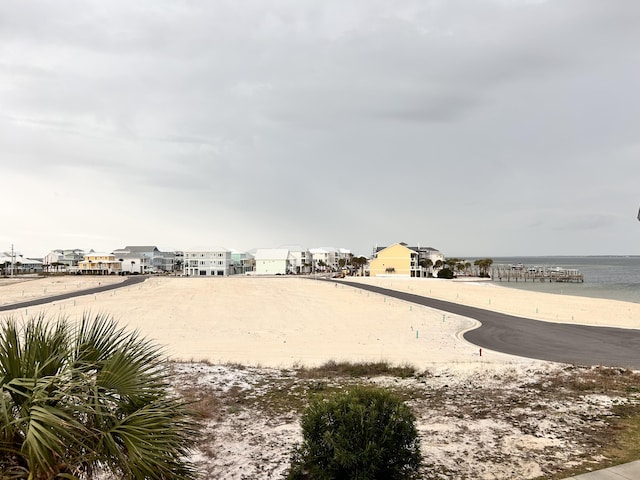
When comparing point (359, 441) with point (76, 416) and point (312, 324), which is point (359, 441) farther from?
point (312, 324)

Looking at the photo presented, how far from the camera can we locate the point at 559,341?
25219 millimetres

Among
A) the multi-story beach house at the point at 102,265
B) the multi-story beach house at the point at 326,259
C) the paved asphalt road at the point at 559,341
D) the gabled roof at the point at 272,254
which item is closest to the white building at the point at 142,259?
the multi-story beach house at the point at 102,265

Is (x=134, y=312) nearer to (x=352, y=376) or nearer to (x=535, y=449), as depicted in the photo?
(x=352, y=376)

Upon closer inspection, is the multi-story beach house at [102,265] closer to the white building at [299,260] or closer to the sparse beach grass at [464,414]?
the white building at [299,260]

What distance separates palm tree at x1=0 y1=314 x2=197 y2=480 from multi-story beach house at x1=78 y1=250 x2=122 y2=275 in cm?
15858

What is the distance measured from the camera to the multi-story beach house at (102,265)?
147m

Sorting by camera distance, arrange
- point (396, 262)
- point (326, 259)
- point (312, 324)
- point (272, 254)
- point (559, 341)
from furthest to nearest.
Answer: point (326, 259) < point (272, 254) < point (396, 262) < point (312, 324) < point (559, 341)

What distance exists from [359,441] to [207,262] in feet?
439

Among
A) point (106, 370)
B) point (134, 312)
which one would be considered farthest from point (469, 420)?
point (134, 312)

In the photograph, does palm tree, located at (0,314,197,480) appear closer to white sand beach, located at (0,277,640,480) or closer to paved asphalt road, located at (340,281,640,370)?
white sand beach, located at (0,277,640,480)

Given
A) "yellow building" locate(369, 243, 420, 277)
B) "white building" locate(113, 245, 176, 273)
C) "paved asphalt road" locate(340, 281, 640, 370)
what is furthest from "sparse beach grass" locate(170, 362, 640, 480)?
"white building" locate(113, 245, 176, 273)

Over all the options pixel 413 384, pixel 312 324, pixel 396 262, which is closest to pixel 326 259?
pixel 396 262

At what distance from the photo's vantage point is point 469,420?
9.43 m

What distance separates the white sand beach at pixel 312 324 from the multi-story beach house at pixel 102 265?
103 meters
